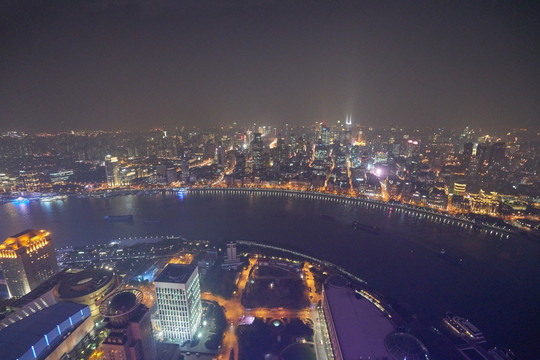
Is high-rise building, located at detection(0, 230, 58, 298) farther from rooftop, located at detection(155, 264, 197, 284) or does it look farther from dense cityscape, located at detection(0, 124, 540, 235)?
dense cityscape, located at detection(0, 124, 540, 235)

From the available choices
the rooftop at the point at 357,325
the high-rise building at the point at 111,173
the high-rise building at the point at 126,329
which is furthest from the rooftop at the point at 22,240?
the high-rise building at the point at 111,173

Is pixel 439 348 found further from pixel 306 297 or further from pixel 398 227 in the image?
pixel 398 227

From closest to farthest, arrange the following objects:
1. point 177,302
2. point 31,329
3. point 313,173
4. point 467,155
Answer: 1. point 31,329
2. point 177,302
3. point 313,173
4. point 467,155

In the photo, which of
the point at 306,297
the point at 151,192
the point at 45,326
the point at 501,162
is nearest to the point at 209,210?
the point at 151,192

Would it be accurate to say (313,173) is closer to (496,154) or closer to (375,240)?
(375,240)

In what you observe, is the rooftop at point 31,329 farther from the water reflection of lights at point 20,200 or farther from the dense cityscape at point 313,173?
the water reflection of lights at point 20,200

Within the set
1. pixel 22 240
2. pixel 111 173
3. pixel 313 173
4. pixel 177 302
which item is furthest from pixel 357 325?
pixel 111 173
